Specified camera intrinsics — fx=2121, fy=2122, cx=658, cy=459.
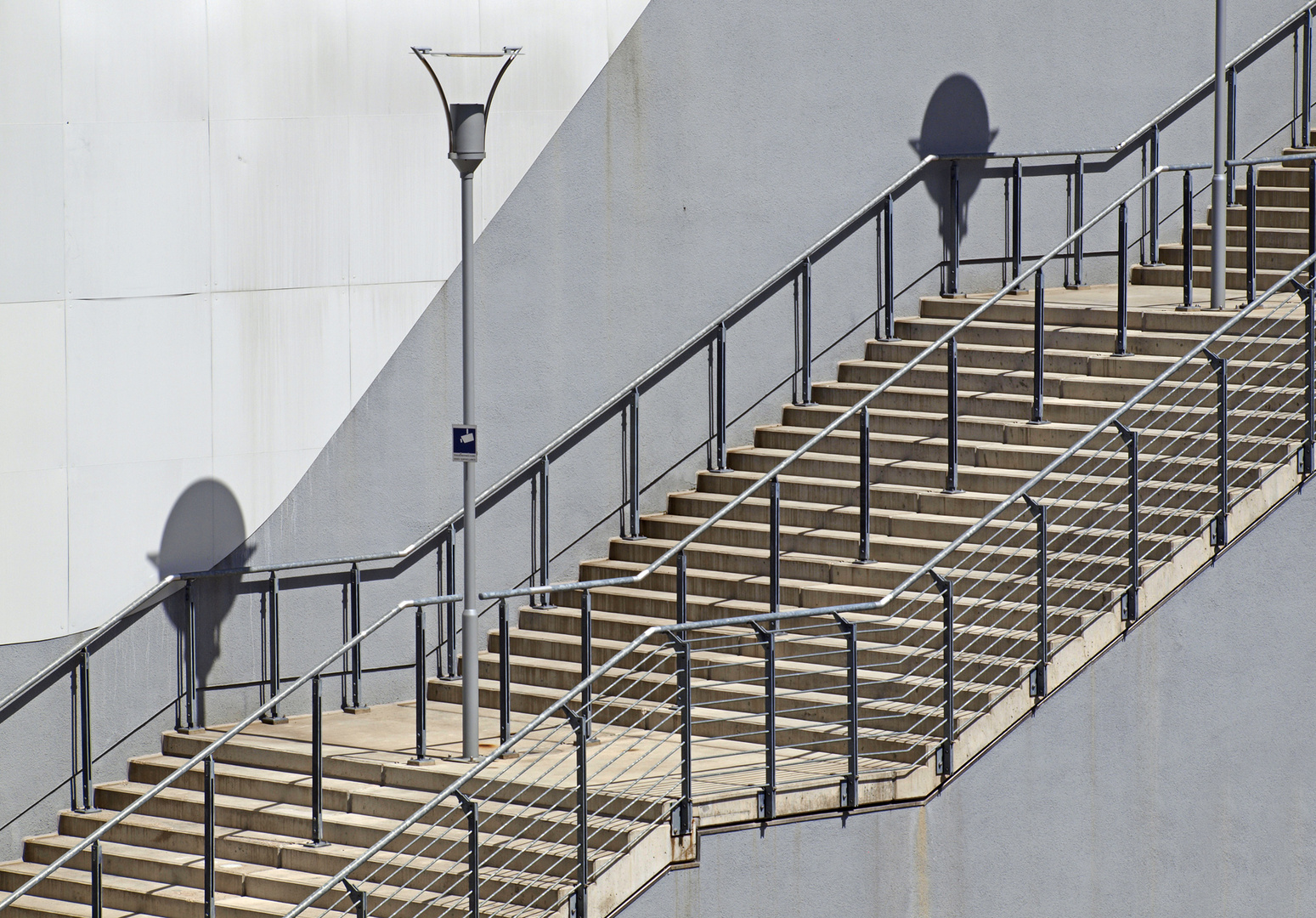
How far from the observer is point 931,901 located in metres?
10.6

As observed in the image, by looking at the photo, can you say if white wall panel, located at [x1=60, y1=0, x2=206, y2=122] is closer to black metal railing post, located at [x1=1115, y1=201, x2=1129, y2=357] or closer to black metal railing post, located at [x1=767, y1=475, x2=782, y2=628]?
black metal railing post, located at [x1=767, y1=475, x2=782, y2=628]

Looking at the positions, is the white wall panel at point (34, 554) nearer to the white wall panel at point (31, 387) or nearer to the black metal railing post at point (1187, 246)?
the white wall panel at point (31, 387)

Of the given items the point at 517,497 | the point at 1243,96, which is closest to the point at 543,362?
the point at 517,497

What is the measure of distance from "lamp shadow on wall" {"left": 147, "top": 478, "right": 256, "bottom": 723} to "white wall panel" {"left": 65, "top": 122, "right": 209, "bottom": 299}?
3.94 feet

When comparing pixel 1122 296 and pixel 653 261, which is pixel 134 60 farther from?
pixel 1122 296

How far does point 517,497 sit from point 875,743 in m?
3.43

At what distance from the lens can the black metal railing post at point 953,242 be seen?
15008mm

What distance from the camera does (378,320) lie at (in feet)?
41.7

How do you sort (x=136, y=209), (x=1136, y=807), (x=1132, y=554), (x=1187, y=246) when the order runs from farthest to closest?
(x=1187, y=246), (x=136, y=209), (x=1136, y=807), (x=1132, y=554)

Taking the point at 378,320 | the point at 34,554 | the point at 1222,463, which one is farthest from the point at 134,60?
the point at 1222,463

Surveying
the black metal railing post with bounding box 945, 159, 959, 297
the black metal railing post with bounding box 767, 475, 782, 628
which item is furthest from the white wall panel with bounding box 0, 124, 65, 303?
the black metal railing post with bounding box 945, 159, 959, 297

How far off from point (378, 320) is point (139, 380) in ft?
5.07

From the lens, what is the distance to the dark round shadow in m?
14.9

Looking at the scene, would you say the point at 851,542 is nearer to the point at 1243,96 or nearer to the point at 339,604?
the point at 339,604
